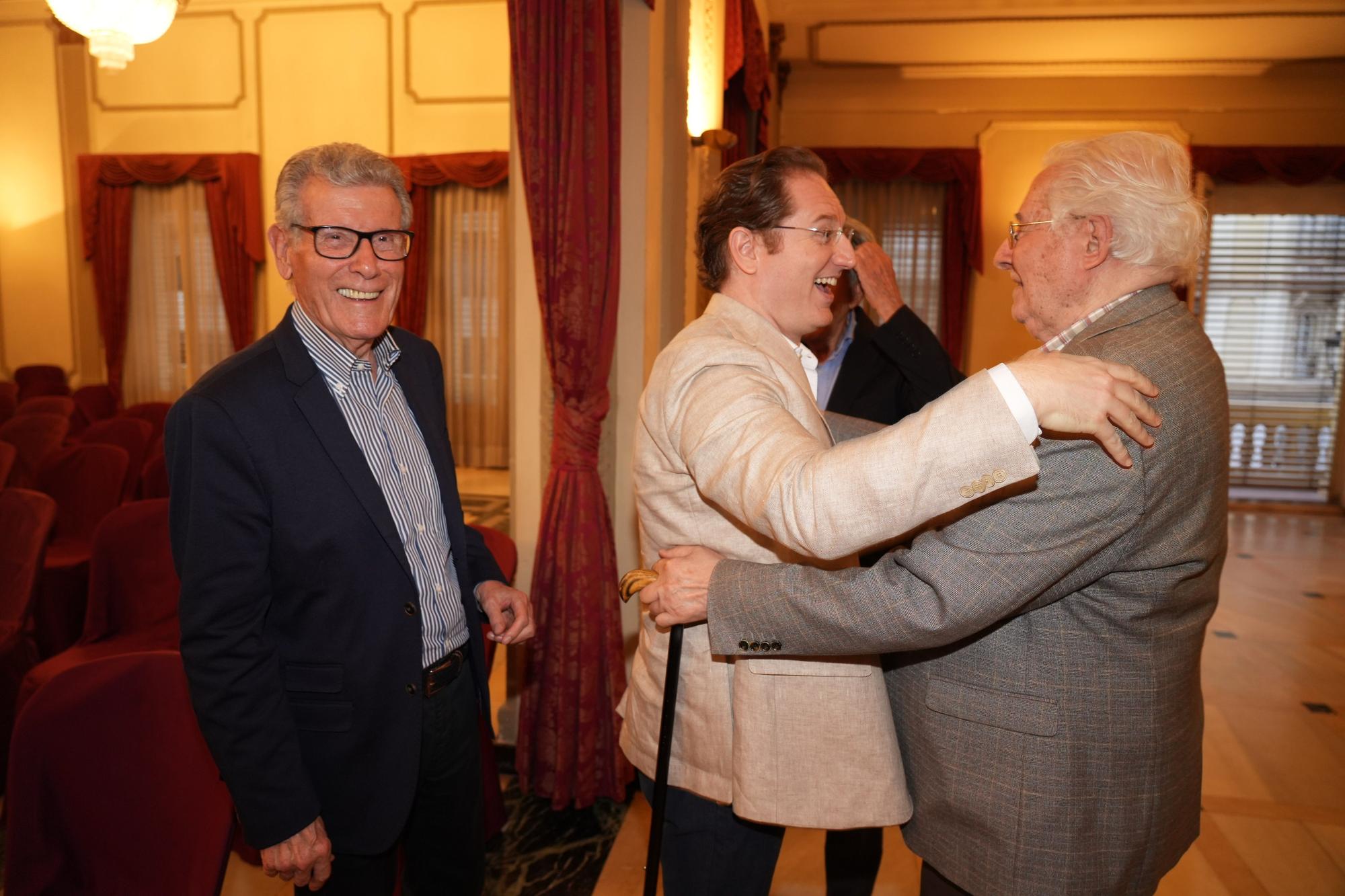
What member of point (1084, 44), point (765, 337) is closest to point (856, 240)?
point (765, 337)

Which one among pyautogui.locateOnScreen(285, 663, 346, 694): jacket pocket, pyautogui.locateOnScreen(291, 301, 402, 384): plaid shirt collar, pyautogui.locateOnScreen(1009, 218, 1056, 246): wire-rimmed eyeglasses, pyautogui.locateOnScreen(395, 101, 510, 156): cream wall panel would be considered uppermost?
pyautogui.locateOnScreen(395, 101, 510, 156): cream wall panel

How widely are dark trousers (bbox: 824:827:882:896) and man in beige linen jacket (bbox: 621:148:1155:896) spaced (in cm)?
83

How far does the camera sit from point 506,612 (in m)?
1.73

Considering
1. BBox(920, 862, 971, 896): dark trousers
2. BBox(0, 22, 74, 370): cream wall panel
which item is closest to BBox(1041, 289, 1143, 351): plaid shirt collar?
BBox(920, 862, 971, 896): dark trousers

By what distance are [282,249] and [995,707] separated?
1.33 meters

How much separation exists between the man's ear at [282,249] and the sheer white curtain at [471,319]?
7529 millimetres

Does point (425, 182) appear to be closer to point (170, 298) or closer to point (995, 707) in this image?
point (170, 298)

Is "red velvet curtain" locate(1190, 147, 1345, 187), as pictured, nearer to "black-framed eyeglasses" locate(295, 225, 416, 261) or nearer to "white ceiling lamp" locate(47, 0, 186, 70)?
"white ceiling lamp" locate(47, 0, 186, 70)

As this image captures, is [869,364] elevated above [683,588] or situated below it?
above

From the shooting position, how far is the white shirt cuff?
97 cm

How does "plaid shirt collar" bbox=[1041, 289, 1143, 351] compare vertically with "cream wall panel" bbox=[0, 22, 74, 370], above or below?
below

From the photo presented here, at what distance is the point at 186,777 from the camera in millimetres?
1494

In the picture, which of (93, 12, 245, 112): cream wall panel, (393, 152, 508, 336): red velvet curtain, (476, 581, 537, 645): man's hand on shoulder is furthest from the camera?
(93, 12, 245, 112): cream wall panel

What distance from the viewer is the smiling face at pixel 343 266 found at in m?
1.44
